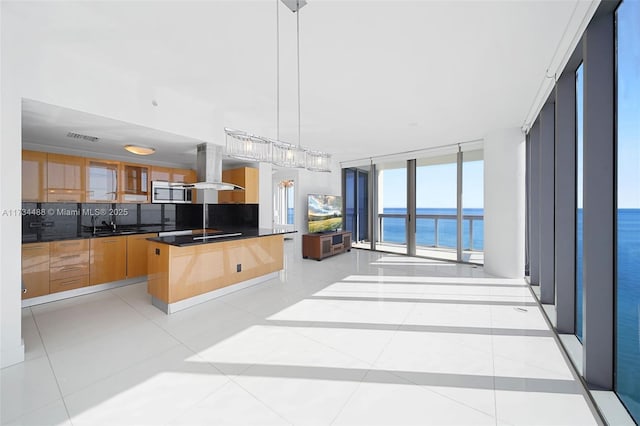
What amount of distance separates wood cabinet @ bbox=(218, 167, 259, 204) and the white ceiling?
1.24 meters

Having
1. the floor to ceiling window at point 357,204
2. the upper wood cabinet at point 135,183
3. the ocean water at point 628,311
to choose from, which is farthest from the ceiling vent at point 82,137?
the floor to ceiling window at point 357,204

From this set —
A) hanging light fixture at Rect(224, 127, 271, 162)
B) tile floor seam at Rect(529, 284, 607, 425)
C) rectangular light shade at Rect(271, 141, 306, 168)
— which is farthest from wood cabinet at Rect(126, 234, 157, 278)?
tile floor seam at Rect(529, 284, 607, 425)

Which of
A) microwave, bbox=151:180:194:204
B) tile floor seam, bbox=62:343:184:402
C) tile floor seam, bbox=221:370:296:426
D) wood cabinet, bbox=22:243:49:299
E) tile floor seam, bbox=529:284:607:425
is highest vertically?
microwave, bbox=151:180:194:204

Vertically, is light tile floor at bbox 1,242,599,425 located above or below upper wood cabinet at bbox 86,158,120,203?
below

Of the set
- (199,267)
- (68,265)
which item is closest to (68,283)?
(68,265)

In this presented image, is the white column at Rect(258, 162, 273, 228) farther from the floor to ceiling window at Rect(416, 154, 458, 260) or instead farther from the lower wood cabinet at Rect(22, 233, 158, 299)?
the floor to ceiling window at Rect(416, 154, 458, 260)

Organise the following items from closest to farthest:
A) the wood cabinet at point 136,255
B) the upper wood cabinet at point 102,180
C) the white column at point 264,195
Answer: the upper wood cabinet at point 102,180 → the wood cabinet at point 136,255 → the white column at point 264,195

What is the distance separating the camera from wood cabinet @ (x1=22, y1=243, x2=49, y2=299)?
3238 mm

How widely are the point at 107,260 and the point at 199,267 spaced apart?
1.71 m

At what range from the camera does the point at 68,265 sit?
356 cm

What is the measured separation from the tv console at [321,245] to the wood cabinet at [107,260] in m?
3.46

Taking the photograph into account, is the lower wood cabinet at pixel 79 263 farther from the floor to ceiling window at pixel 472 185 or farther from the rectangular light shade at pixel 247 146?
the floor to ceiling window at pixel 472 185

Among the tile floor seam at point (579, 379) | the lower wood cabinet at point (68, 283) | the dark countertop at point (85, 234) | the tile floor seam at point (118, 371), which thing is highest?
the dark countertop at point (85, 234)

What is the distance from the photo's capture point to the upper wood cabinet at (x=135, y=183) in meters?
4.42
